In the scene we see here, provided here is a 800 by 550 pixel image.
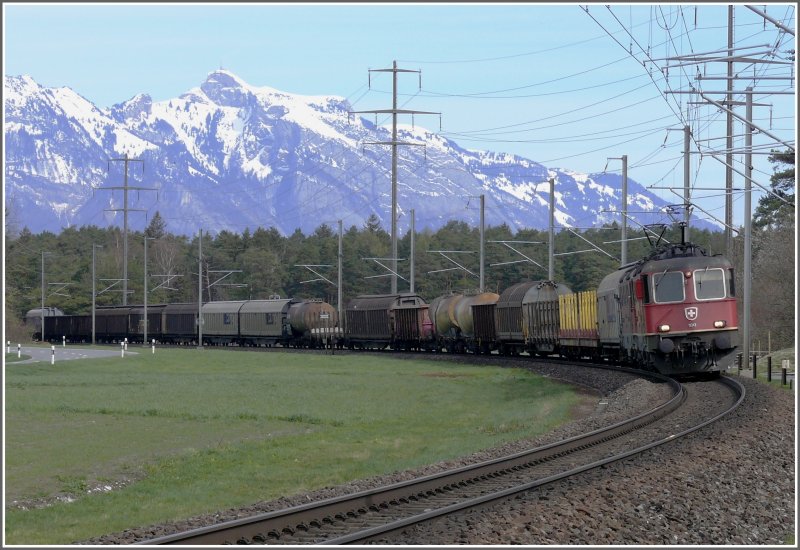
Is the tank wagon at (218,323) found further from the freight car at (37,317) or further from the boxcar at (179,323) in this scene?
the freight car at (37,317)

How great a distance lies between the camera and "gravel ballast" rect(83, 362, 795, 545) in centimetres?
1339

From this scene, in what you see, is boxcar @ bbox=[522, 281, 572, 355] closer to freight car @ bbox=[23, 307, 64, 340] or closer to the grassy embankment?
the grassy embankment

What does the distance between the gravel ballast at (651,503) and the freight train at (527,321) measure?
38.3 feet

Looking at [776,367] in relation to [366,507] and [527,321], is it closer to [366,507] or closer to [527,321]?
[527,321]

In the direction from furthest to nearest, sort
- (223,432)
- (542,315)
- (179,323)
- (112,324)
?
1. (112,324)
2. (179,323)
3. (542,315)
4. (223,432)

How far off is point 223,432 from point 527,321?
94.4 feet

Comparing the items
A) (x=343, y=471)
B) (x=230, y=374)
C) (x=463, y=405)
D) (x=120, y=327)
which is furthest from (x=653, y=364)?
(x=120, y=327)

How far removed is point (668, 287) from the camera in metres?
34.7

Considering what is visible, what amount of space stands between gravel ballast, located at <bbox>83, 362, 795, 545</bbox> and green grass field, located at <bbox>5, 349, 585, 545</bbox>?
3.10m

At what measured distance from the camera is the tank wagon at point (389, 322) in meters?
75.6

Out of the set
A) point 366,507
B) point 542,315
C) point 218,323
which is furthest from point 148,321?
point 366,507

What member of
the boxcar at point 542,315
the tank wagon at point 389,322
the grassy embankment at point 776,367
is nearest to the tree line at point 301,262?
the tank wagon at point 389,322

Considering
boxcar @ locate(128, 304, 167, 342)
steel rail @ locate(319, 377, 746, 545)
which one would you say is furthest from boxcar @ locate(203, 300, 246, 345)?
steel rail @ locate(319, 377, 746, 545)

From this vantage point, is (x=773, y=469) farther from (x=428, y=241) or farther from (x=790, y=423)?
(x=428, y=241)
